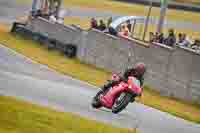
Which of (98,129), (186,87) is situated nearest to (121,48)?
(186,87)

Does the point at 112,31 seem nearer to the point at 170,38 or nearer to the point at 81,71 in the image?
the point at 81,71

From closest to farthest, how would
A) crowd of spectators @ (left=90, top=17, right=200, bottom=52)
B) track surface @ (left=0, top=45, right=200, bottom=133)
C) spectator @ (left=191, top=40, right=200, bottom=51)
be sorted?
track surface @ (left=0, top=45, right=200, bottom=133), spectator @ (left=191, top=40, right=200, bottom=51), crowd of spectators @ (left=90, top=17, right=200, bottom=52)

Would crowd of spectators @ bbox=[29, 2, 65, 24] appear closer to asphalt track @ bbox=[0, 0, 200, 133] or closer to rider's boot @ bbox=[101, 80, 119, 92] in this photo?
asphalt track @ bbox=[0, 0, 200, 133]

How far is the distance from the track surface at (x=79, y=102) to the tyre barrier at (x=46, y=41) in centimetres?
859

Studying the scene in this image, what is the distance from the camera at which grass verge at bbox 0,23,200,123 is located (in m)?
22.1

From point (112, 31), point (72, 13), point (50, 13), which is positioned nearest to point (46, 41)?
point (112, 31)

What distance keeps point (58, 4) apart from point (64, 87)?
73.5ft

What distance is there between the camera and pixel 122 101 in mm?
18016

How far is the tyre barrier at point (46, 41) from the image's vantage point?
3466 centimetres

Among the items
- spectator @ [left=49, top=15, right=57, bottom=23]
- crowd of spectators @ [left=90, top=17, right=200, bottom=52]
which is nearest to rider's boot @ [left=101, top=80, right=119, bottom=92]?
crowd of spectators @ [left=90, top=17, right=200, bottom=52]

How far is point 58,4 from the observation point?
146ft

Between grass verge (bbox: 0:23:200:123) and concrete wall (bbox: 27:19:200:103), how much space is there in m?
0.38

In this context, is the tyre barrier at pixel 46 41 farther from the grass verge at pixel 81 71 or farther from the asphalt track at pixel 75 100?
the asphalt track at pixel 75 100

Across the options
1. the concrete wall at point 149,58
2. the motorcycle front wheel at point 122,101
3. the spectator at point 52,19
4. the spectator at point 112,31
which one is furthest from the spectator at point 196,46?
the spectator at point 52,19
